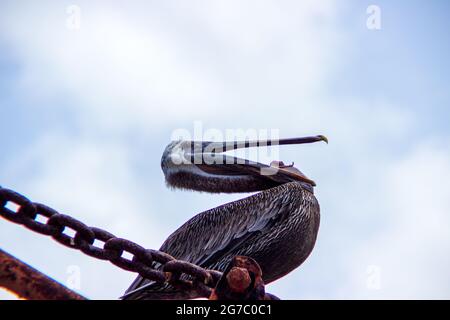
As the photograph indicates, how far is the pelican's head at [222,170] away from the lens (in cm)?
673

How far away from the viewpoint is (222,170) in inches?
277

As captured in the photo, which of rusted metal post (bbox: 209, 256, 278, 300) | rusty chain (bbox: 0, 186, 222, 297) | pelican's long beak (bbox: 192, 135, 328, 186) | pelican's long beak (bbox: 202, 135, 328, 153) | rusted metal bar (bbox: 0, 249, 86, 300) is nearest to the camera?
rusted metal bar (bbox: 0, 249, 86, 300)

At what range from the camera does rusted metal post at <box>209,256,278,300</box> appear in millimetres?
2117

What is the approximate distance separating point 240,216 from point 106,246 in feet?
12.5

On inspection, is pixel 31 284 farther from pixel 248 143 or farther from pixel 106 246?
pixel 248 143

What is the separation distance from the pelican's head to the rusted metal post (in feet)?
14.0

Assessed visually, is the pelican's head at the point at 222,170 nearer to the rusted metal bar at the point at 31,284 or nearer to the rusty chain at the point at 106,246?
the rusty chain at the point at 106,246

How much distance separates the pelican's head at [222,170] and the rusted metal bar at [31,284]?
14.9 feet

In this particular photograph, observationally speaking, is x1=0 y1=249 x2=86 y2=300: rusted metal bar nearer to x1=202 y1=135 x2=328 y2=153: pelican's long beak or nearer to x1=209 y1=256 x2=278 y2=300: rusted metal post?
x1=209 y1=256 x2=278 y2=300: rusted metal post

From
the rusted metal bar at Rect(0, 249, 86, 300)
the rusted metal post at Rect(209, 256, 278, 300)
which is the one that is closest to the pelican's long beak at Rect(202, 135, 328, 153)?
the rusted metal post at Rect(209, 256, 278, 300)

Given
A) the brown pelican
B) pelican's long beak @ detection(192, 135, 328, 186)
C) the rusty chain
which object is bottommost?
the brown pelican

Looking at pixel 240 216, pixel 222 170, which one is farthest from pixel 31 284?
pixel 222 170

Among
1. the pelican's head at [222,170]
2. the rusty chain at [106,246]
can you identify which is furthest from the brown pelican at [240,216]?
the rusty chain at [106,246]
